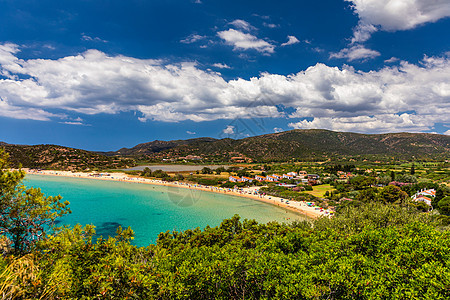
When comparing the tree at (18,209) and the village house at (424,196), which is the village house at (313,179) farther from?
the tree at (18,209)

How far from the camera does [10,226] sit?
862 centimetres

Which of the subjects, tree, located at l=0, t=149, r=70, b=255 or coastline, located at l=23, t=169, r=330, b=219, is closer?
tree, located at l=0, t=149, r=70, b=255

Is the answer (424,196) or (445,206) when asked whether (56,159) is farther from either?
(424,196)

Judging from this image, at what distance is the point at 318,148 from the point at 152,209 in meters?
162

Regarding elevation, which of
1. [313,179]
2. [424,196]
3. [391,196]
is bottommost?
[424,196]

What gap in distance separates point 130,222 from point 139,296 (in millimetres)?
37874

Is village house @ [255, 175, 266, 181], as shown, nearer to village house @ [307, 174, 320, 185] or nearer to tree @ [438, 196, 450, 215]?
village house @ [307, 174, 320, 185]

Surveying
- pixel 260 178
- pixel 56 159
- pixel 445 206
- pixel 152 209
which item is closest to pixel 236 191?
pixel 260 178

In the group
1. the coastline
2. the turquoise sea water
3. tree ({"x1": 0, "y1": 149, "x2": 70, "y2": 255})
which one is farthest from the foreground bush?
the coastline

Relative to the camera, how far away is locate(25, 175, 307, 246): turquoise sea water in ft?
125

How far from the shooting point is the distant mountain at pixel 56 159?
4207 inches

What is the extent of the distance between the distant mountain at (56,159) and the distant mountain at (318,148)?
60470mm

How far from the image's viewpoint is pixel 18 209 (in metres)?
8.74

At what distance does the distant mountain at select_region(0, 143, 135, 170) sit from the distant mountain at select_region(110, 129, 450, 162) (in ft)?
198
